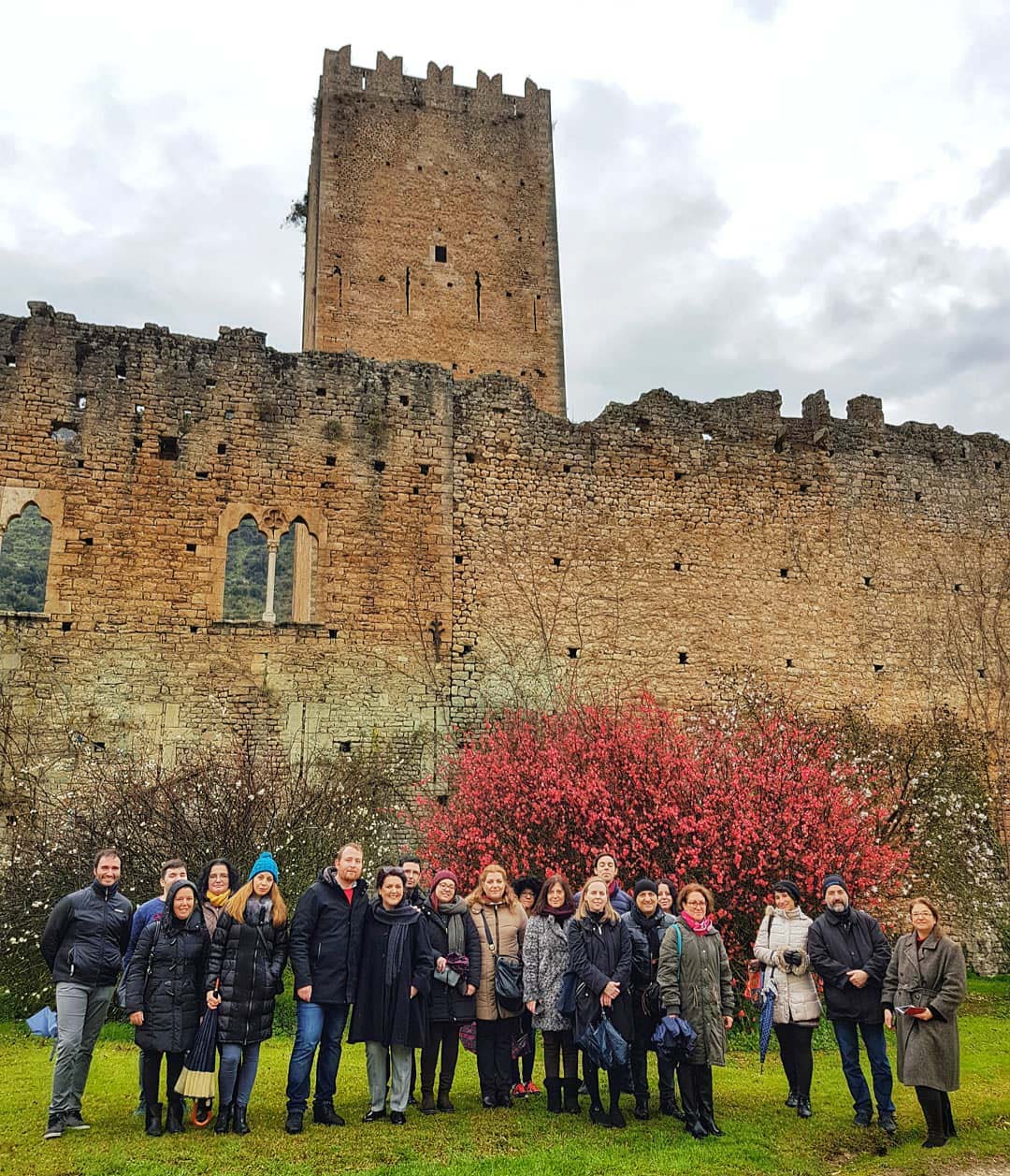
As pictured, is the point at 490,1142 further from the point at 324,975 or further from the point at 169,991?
the point at 169,991

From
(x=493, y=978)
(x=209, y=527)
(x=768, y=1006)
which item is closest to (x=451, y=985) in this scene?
(x=493, y=978)

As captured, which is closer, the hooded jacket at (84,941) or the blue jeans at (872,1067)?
the hooded jacket at (84,941)

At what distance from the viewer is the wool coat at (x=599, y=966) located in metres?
6.25

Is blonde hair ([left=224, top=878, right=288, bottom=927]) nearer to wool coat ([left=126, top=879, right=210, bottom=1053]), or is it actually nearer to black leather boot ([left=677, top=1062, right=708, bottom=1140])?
wool coat ([left=126, top=879, right=210, bottom=1053])

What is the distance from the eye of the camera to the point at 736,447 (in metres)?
17.2

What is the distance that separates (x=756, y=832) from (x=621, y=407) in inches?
339

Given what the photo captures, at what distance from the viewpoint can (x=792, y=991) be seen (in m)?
6.52

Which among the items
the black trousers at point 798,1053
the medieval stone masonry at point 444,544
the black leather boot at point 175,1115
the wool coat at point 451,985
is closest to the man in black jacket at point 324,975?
the wool coat at point 451,985

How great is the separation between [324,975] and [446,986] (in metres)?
0.78

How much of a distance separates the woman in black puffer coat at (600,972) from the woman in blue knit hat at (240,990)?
188cm

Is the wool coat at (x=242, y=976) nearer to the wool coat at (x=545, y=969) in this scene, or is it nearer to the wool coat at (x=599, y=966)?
the wool coat at (x=545, y=969)

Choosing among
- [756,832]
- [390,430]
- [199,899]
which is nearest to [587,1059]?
[199,899]

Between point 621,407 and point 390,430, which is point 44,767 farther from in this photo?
point 621,407

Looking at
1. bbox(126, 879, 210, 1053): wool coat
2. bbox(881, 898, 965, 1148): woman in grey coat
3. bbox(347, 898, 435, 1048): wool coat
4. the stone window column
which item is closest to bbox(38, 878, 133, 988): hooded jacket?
bbox(126, 879, 210, 1053): wool coat
